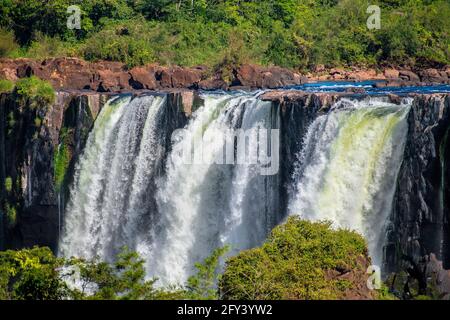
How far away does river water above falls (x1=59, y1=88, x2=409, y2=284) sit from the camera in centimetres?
2302

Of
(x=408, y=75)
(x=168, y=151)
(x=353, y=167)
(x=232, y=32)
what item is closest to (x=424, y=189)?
(x=353, y=167)

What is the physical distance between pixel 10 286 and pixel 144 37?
23.1m

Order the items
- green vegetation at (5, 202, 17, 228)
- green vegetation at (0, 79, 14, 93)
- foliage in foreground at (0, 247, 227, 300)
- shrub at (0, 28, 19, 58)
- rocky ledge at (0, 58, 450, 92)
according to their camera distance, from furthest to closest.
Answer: shrub at (0, 28, 19, 58) < rocky ledge at (0, 58, 450, 92) < green vegetation at (0, 79, 14, 93) < green vegetation at (5, 202, 17, 228) < foliage in foreground at (0, 247, 227, 300)

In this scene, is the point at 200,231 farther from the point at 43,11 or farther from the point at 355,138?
the point at 43,11

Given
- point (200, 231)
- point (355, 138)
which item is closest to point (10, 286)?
point (200, 231)

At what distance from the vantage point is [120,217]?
30312mm

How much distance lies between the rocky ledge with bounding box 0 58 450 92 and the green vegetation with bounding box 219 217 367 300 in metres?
19.1

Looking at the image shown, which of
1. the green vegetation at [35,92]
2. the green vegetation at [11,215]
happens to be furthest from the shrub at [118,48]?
the green vegetation at [11,215]

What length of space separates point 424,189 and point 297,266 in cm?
407

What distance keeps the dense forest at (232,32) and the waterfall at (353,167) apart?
59.6ft

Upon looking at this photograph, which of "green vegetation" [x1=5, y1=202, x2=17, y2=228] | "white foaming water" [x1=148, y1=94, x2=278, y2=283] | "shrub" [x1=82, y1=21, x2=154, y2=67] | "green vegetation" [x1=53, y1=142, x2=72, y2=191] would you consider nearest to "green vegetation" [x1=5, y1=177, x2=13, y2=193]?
"green vegetation" [x1=5, y1=202, x2=17, y2=228]

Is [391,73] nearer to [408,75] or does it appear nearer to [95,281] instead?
[408,75]

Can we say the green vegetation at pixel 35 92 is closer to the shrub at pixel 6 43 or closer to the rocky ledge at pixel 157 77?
the rocky ledge at pixel 157 77

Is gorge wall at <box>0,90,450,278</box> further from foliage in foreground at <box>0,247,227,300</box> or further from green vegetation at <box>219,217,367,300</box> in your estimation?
foliage in foreground at <box>0,247,227,300</box>
